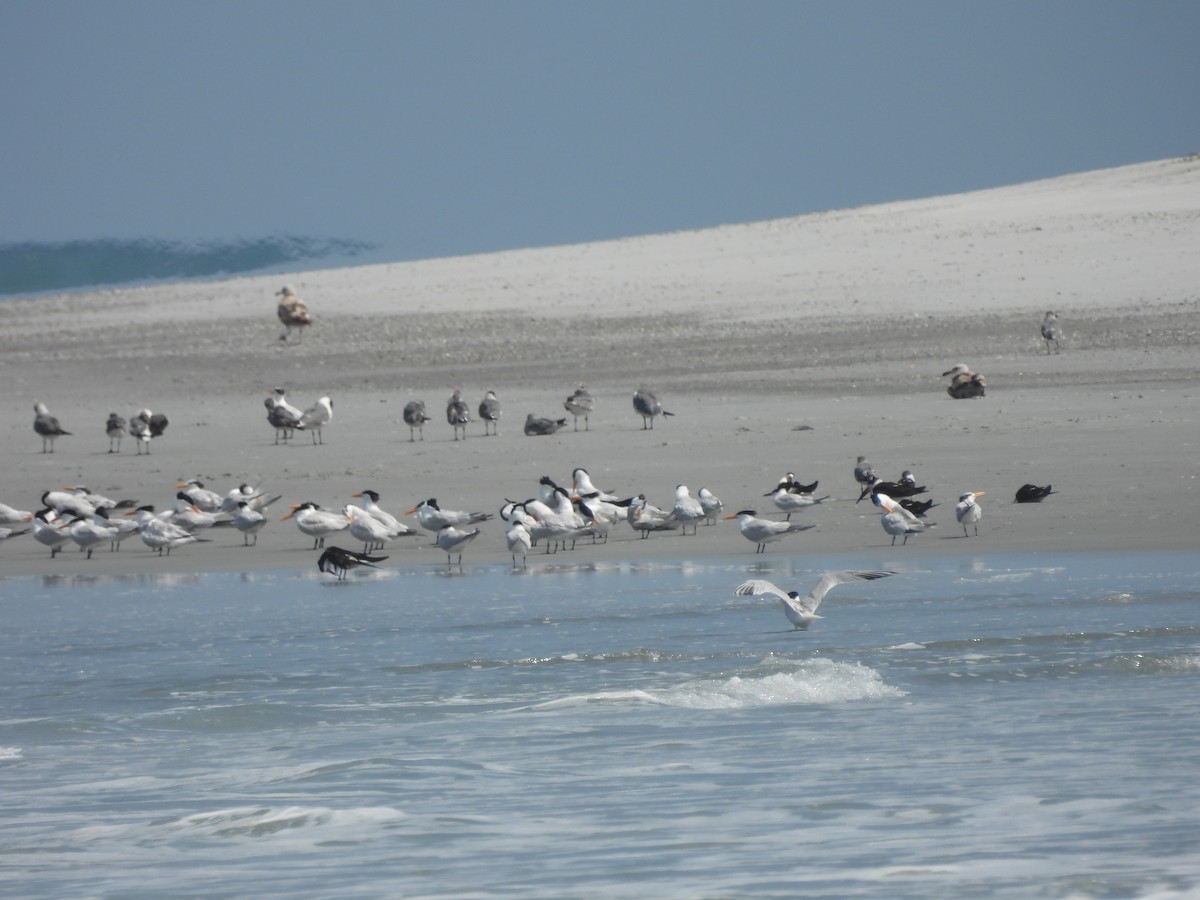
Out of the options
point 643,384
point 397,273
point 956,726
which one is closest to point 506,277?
point 397,273

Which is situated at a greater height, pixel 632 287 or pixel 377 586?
pixel 632 287

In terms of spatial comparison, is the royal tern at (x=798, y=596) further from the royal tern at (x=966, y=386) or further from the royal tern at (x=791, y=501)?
the royal tern at (x=966, y=386)

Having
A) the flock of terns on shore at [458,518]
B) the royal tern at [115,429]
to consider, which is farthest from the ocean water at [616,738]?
the royal tern at [115,429]

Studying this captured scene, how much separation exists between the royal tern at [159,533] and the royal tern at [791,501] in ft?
17.0

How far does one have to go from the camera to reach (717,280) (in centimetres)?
3134

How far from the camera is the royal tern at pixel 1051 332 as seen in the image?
23000mm

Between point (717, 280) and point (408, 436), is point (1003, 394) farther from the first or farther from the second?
point (717, 280)

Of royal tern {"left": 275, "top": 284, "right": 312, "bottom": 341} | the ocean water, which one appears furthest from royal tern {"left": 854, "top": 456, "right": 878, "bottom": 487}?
royal tern {"left": 275, "top": 284, "right": 312, "bottom": 341}

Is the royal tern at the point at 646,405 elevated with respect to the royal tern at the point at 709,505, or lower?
elevated

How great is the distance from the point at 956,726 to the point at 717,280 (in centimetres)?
2372

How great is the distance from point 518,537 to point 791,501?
2.40 metres

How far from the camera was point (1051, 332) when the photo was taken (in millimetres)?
22984

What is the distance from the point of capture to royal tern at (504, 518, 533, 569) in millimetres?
13766

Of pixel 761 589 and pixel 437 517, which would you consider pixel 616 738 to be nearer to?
pixel 761 589
